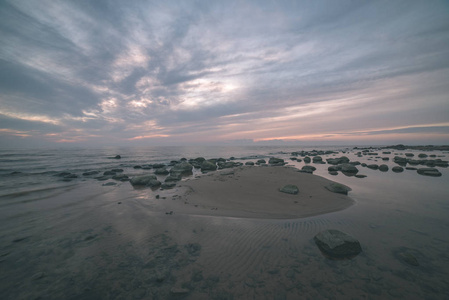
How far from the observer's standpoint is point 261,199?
371 inches

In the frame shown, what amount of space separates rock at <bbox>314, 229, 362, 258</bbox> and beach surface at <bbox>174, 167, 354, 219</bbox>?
2310mm

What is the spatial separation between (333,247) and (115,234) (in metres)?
7.19

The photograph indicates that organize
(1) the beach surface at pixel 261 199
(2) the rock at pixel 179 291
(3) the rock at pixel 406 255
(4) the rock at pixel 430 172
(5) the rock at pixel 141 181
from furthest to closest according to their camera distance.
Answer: (4) the rock at pixel 430 172 → (5) the rock at pixel 141 181 → (1) the beach surface at pixel 261 199 → (3) the rock at pixel 406 255 → (2) the rock at pixel 179 291

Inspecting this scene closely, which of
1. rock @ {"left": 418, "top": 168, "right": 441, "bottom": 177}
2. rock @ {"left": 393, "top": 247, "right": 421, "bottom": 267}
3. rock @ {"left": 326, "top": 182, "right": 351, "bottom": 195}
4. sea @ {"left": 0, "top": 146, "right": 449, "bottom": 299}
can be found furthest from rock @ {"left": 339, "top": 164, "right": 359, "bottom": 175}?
rock @ {"left": 393, "top": 247, "right": 421, "bottom": 267}

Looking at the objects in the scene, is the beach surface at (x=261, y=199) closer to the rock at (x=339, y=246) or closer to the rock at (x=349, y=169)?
the rock at (x=339, y=246)

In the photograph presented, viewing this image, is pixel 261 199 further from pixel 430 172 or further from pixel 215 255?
pixel 430 172

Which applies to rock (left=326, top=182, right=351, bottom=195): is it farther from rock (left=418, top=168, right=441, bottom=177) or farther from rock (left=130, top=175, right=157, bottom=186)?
rock (left=130, top=175, right=157, bottom=186)

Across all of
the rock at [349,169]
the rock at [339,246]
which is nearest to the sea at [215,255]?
the rock at [339,246]

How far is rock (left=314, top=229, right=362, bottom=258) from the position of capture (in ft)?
14.9

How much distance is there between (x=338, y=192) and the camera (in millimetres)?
10164

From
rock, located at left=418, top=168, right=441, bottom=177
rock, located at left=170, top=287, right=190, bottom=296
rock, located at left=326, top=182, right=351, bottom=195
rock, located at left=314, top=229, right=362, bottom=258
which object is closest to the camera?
rock, located at left=170, top=287, right=190, bottom=296

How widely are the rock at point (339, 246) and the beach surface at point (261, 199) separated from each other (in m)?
2.31

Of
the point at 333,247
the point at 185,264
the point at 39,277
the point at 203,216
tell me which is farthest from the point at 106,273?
the point at 333,247

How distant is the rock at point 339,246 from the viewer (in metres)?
4.55
